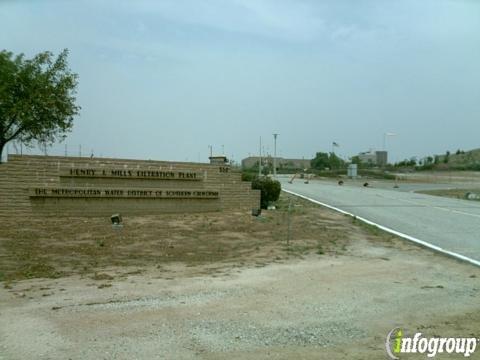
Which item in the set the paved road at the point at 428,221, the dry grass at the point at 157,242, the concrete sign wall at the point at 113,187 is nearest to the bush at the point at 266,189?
the concrete sign wall at the point at 113,187

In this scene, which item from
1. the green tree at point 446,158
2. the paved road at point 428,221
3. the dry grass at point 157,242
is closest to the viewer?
the dry grass at point 157,242

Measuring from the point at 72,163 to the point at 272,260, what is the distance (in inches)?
333

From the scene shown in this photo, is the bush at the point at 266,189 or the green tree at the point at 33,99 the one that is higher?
the green tree at the point at 33,99

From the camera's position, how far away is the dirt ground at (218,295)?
18.5 ft

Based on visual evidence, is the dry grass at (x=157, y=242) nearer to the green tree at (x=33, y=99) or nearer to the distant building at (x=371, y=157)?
the green tree at (x=33, y=99)

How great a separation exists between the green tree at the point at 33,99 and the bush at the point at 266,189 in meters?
9.13

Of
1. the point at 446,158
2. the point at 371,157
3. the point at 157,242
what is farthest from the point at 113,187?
the point at 371,157

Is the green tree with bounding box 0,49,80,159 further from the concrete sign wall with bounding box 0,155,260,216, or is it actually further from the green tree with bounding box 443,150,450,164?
the green tree with bounding box 443,150,450,164

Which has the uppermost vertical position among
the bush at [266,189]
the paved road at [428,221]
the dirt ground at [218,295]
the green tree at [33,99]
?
the green tree at [33,99]

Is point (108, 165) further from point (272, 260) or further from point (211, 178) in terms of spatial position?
point (272, 260)

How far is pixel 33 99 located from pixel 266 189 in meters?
10.1

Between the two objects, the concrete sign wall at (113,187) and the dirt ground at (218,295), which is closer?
the dirt ground at (218,295)

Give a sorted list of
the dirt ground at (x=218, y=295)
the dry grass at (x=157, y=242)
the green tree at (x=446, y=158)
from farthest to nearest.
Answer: the green tree at (x=446, y=158) → the dry grass at (x=157, y=242) → the dirt ground at (x=218, y=295)

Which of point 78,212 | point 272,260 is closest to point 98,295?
point 272,260
